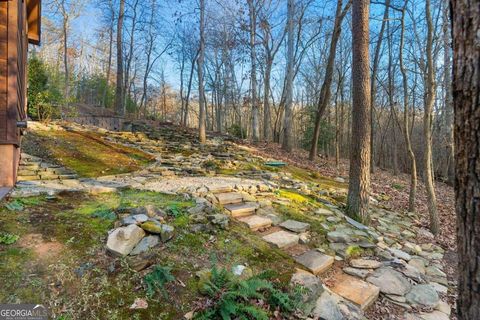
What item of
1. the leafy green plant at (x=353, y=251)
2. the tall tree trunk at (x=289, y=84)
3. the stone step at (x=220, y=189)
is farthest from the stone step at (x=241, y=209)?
the tall tree trunk at (x=289, y=84)

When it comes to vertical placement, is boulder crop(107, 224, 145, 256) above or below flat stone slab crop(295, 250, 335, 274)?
above

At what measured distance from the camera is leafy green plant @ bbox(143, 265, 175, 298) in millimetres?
2246

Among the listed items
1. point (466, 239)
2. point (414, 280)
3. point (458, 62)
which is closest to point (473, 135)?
point (458, 62)

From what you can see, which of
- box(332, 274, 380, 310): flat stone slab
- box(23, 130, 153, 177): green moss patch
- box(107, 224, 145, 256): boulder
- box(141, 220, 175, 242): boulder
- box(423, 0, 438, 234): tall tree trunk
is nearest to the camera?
box(107, 224, 145, 256): boulder

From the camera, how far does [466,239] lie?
1109 mm

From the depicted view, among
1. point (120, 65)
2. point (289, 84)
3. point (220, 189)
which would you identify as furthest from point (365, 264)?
point (120, 65)

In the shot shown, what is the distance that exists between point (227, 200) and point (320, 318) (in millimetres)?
2447

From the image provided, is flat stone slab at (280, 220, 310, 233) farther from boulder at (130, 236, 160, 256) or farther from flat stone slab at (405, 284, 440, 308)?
boulder at (130, 236, 160, 256)

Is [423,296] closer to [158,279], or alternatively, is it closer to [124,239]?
[158,279]

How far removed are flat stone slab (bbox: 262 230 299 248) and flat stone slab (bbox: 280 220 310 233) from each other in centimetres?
14

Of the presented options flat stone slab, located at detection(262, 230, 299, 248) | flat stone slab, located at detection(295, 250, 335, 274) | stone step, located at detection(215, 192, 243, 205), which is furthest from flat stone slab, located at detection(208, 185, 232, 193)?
flat stone slab, located at detection(295, 250, 335, 274)

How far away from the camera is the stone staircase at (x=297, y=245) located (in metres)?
2.83

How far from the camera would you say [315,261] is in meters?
3.27

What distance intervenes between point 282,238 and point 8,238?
3021 millimetres
